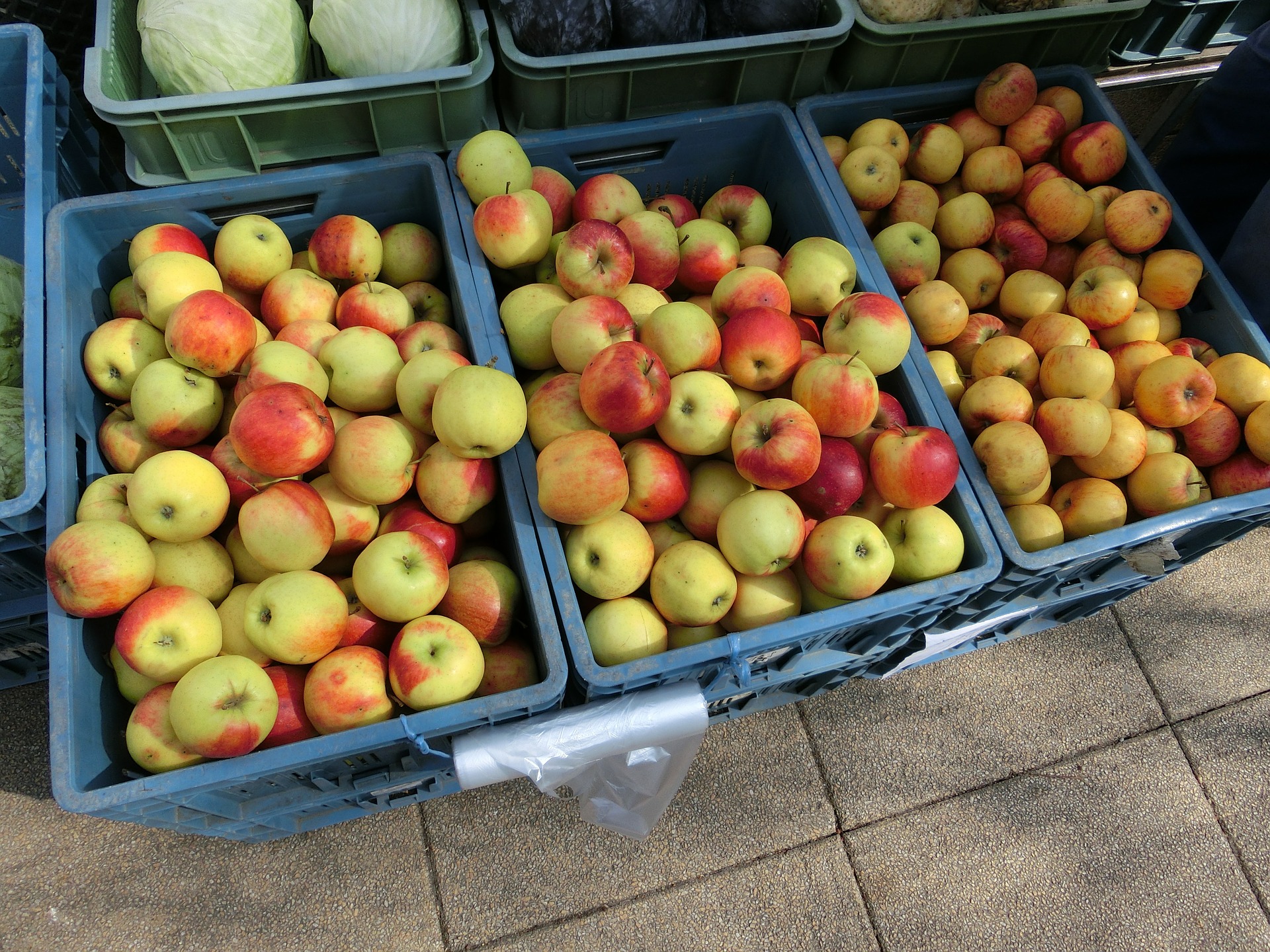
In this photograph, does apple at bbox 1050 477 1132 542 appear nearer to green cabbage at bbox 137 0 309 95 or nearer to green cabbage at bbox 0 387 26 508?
green cabbage at bbox 137 0 309 95

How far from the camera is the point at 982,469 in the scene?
2049mm

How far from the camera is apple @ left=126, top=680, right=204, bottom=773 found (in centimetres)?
163

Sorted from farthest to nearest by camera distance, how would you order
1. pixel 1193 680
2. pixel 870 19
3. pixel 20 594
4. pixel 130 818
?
pixel 1193 680 → pixel 870 19 → pixel 20 594 → pixel 130 818

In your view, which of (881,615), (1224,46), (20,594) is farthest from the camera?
(1224,46)

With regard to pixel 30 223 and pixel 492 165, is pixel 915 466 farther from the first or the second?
pixel 30 223

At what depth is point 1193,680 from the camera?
2.86 metres

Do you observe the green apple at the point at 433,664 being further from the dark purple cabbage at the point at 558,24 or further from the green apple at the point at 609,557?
the dark purple cabbage at the point at 558,24

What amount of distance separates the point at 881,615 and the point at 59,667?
176cm

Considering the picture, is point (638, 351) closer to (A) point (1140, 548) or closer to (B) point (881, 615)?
(B) point (881, 615)

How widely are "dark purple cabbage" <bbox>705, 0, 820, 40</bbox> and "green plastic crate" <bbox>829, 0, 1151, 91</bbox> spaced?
5.8 inches

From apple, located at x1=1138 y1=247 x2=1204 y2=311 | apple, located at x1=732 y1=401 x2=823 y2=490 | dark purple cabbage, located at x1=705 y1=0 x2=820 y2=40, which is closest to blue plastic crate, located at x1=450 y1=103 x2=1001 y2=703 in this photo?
dark purple cabbage, located at x1=705 y1=0 x2=820 y2=40

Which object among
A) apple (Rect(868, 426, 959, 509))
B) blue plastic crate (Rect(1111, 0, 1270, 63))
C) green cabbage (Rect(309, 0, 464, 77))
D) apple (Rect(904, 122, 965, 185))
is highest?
green cabbage (Rect(309, 0, 464, 77))

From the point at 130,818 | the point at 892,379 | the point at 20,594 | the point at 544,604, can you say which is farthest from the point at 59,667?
the point at 892,379

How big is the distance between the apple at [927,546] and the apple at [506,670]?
35.5 inches
